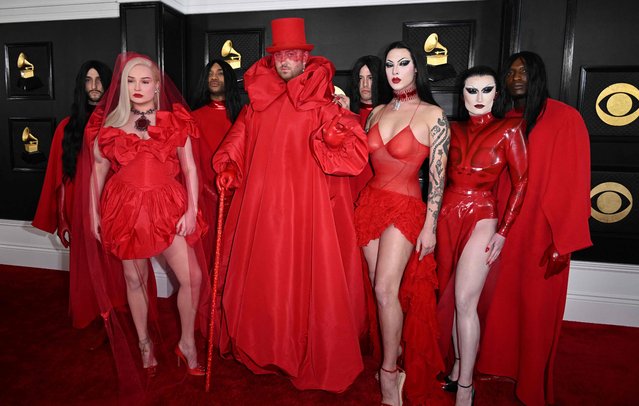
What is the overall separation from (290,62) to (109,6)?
2.90m

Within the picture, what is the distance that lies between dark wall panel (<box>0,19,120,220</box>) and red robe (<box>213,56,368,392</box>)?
2711 mm

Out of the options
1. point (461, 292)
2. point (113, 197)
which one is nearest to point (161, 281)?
point (113, 197)

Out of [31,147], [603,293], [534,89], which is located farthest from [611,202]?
[31,147]

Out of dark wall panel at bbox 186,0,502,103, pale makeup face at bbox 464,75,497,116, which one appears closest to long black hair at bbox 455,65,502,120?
pale makeup face at bbox 464,75,497,116

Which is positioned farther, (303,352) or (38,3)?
(38,3)

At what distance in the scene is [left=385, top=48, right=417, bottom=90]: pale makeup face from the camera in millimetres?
2377

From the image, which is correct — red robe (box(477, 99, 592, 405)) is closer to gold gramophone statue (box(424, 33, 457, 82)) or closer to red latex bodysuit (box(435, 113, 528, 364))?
red latex bodysuit (box(435, 113, 528, 364))

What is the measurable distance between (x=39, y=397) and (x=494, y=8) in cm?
433

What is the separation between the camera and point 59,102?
15.4 feet

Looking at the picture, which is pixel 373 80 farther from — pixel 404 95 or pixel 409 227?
pixel 409 227

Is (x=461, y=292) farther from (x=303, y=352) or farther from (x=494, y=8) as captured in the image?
(x=494, y=8)

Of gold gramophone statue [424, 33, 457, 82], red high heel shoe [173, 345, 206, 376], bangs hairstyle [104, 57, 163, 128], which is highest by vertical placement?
gold gramophone statue [424, 33, 457, 82]

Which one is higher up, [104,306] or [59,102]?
[59,102]

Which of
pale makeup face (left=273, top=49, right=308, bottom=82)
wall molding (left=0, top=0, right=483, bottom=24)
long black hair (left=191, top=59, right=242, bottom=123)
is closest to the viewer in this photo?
pale makeup face (left=273, top=49, right=308, bottom=82)
